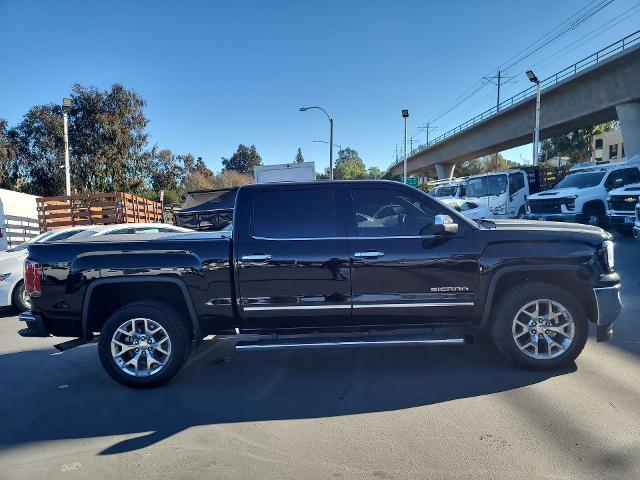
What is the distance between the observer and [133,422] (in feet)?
12.1

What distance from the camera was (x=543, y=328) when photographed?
436cm

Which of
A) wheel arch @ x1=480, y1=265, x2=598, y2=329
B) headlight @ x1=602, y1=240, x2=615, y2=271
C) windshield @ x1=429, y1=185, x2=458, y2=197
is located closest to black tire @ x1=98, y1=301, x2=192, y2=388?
wheel arch @ x1=480, y1=265, x2=598, y2=329

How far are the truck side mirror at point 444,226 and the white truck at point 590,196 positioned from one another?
1136 cm

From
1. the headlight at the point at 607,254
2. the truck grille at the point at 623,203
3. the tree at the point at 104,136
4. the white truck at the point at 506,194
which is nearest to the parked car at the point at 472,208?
the white truck at the point at 506,194

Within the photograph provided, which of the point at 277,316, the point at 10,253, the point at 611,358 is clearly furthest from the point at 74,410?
the point at 10,253

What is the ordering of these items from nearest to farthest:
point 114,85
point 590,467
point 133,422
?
point 590,467 → point 133,422 → point 114,85

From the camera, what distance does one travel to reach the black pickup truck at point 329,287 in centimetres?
426

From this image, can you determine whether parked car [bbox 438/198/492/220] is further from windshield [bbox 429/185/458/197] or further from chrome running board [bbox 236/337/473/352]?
chrome running board [bbox 236/337/473/352]

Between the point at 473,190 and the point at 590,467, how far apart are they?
56.0 feet

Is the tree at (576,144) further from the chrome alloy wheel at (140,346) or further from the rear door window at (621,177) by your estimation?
the chrome alloy wheel at (140,346)

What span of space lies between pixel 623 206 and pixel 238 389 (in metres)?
12.2

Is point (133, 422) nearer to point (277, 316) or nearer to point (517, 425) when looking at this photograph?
point (277, 316)

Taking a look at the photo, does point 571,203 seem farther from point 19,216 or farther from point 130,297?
point 19,216

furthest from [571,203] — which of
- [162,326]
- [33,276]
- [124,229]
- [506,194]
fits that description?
[33,276]
